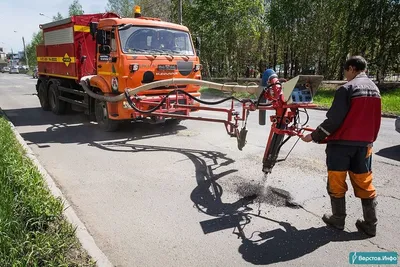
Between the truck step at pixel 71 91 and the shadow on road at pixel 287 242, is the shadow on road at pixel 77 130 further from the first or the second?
the shadow on road at pixel 287 242

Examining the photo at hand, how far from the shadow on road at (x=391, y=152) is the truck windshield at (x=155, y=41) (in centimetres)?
470

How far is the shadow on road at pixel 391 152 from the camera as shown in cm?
607

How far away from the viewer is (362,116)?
3.21 metres

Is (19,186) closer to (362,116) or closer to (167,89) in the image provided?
(362,116)

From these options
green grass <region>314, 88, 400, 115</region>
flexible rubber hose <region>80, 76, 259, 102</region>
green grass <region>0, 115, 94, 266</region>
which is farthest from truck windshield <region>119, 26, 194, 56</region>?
green grass <region>314, 88, 400, 115</region>

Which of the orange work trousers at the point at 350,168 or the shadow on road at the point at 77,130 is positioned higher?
the orange work trousers at the point at 350,168

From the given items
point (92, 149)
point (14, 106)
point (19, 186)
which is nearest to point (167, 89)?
point (92, 149)

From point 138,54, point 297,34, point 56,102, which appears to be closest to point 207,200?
point 138,54

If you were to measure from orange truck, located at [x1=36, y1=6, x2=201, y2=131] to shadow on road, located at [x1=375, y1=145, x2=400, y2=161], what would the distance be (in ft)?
12.1

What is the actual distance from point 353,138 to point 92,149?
501cm

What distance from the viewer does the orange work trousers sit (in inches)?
131

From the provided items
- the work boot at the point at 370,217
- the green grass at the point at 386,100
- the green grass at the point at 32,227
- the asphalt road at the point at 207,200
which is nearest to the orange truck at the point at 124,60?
the asphalt road at the point at 207,200

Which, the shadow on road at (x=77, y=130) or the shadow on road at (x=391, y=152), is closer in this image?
the shadow on road at (x=391, y=152)

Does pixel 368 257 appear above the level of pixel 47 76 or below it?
below
